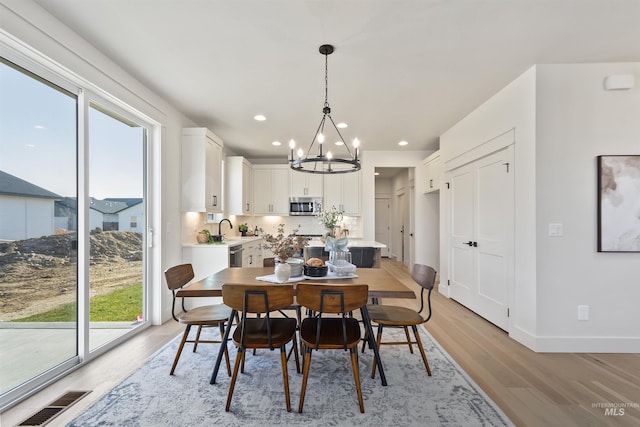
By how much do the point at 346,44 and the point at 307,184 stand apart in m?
4.05

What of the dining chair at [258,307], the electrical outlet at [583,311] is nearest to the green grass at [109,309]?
the dining chair at [258,307]

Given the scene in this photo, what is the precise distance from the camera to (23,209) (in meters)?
2.02

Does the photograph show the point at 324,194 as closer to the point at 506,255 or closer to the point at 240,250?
the point at 240,250

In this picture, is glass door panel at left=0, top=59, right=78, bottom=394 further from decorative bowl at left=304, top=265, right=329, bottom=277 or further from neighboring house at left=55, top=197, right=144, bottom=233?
decorative bowl at left=304, top=265, right=329, bottom=277

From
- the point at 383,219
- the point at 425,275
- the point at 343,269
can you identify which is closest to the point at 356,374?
the point at 343,269

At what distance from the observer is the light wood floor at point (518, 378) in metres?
1.87

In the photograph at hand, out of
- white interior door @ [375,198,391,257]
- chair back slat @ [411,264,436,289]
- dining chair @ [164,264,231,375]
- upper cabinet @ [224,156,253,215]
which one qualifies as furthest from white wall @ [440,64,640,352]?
white interior door @ [375,198,391,257]

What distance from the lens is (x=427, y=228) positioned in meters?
6.00

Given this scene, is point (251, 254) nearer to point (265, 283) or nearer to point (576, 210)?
point (265, 283)

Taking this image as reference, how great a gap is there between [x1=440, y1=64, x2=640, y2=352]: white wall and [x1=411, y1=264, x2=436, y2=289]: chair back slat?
1190 mm

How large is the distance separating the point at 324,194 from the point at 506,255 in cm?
376

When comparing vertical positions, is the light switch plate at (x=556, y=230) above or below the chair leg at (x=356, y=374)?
above

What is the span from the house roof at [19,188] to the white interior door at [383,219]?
841 centimetres

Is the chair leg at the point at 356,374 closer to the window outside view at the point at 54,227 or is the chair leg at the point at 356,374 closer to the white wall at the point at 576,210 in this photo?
the white wall at the point at 576,210
